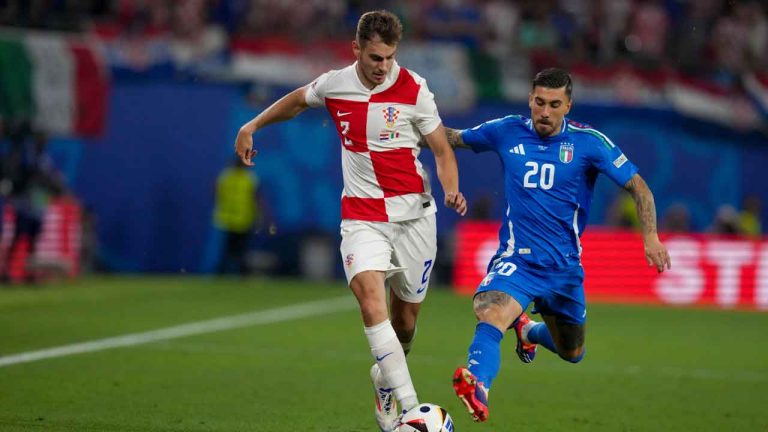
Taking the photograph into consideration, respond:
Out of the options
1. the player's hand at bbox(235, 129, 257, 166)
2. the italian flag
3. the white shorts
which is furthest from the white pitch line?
the italian flag

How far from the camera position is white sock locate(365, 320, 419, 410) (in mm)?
7148

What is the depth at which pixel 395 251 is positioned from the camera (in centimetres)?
769

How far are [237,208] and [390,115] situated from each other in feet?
46.3

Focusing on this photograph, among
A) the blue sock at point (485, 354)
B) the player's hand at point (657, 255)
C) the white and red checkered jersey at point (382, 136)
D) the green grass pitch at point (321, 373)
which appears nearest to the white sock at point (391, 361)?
the blue sock at point (485, 354)

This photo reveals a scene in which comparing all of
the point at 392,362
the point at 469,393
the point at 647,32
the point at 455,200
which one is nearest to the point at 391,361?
the point at 392,362

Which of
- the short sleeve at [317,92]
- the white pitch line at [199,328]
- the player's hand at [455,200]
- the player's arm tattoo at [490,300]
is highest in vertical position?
the short sleeve at [317,92]

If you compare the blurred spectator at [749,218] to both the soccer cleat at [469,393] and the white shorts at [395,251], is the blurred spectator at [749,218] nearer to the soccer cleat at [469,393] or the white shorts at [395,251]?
the white shorts at [395,251]

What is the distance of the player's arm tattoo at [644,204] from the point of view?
770 cm

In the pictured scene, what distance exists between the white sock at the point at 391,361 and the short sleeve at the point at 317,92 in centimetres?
152

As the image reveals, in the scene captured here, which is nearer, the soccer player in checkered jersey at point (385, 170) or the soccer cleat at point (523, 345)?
the soccer player in checkered jersey at point (385, 170)

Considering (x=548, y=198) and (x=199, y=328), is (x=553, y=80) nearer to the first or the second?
(x=548, y=198)

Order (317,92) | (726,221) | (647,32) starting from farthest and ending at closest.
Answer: (647,32) < (726,221) < (317,92)

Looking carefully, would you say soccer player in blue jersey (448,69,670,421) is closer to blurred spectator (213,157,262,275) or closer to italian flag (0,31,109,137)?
blurred spectator (213,157,262,275)

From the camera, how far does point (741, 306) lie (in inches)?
773
